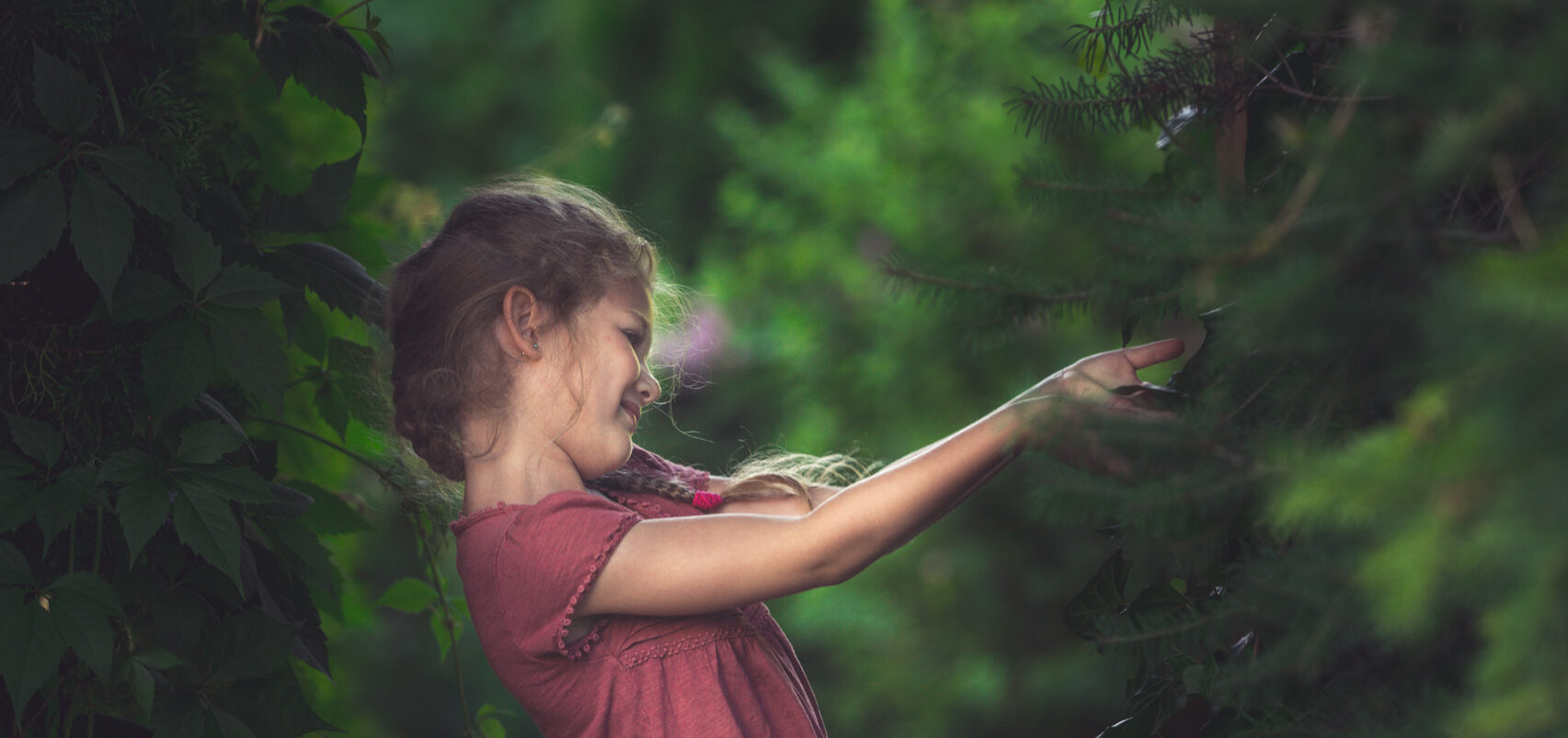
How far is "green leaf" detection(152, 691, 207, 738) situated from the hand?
1.96 feet

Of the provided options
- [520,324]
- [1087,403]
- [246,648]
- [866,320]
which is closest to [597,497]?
[520,324]

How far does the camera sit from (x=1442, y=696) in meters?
0.45

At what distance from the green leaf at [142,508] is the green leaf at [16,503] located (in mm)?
50

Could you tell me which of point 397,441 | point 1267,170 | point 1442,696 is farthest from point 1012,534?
point 1442,696

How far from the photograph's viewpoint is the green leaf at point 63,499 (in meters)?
0.76

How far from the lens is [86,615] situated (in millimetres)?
769

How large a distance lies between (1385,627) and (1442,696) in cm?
13

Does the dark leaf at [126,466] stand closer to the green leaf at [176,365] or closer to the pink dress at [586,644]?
the green leaf at [176,365]

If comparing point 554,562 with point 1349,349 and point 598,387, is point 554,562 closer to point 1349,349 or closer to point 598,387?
point 598,387

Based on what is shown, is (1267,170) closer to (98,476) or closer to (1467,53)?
(1467,53)

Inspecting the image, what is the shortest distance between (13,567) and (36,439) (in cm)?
9

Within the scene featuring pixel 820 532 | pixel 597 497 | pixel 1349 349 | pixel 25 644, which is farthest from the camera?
pixel 597 497

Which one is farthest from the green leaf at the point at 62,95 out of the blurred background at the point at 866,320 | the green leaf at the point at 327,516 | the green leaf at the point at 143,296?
the blurred background at the point at 866,320

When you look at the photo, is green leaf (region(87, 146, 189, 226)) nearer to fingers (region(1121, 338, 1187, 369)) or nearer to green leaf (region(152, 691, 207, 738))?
green leaf (region(152, 691, 207, 738))
